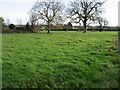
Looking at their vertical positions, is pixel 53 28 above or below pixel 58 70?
above

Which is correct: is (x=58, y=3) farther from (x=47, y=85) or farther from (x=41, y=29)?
(x=47, y=85)

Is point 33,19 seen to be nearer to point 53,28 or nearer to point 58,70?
point 53,28

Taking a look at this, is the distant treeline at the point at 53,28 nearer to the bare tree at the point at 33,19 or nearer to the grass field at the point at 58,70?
the bare tree at the point at 33,19

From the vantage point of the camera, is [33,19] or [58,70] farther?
[33,19]

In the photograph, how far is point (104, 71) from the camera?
10.4m

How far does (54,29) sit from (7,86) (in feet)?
162

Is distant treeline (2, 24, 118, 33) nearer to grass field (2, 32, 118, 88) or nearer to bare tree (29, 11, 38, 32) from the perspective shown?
bare tree (29, 11, 38, 32)

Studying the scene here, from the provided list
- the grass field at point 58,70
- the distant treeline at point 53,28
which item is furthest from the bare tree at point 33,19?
the grass field at point 58,70

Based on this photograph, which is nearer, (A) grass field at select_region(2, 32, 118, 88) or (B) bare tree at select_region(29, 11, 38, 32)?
(A) grass field at select_region(2, 32, 118, 88)

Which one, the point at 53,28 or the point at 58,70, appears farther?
the point at 53,28

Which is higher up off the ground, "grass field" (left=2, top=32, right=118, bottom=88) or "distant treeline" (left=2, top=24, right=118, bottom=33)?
"distant treeline" (left=2, top=24, right=118, bottom=33)

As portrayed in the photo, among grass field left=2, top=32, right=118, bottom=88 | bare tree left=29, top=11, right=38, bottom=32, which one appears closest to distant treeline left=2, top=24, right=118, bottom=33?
bare tree left=29, top=11, right=38, bottom=32

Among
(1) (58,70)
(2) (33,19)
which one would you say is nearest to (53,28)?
(2) (33,19)

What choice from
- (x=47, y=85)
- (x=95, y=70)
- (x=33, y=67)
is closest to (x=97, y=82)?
(x=95, y=70)
